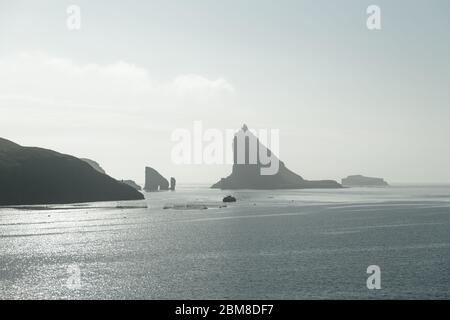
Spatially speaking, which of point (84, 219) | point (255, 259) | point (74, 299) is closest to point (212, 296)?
point (74, 299)

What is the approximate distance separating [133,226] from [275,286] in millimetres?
82321

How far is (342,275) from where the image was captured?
61625mm

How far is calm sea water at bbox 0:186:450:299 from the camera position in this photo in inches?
2128

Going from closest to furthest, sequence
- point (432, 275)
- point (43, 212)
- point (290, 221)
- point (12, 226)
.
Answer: point (432, 275)
point (12, 226)
point (290, 221)
point (43, 212)

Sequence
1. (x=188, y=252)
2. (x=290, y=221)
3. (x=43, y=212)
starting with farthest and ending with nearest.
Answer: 1. (x=43, y=212)
2. (x=290, y=221)
3. (x=188, y=252)

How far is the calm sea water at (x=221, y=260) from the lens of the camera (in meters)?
54.1

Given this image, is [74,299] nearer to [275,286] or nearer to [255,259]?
[275,286]

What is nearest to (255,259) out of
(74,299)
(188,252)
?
Result: (188,252)

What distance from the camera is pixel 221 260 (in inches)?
2958

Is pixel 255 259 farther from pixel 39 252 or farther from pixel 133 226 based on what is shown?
pixel 133 226

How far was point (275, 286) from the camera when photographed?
183 feet

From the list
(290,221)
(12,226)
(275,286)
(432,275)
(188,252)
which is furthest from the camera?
(290,221)

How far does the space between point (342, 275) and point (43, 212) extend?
136988 millimetres

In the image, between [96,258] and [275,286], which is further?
[96,258]
